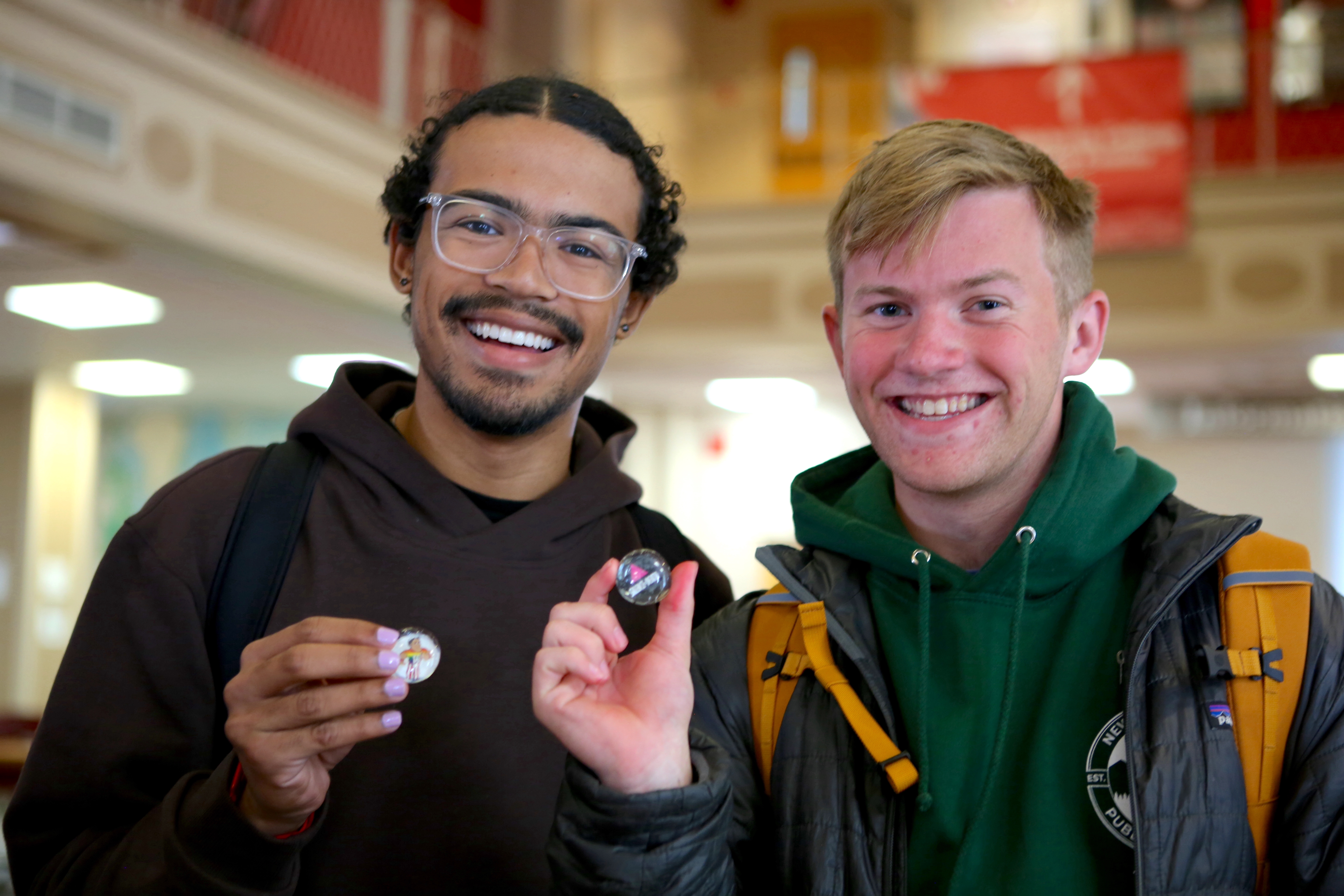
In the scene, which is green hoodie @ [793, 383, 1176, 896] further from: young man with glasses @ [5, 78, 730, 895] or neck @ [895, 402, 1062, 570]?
young man with glasses @ [5, 78, 730, 895]

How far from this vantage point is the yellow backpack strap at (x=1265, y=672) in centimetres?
139

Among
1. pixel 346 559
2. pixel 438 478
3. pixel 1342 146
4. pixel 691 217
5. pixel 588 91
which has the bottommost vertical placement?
pixel 346 559

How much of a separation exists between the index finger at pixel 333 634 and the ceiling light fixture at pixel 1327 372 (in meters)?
9.67

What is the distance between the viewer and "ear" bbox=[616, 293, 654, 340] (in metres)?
2.07

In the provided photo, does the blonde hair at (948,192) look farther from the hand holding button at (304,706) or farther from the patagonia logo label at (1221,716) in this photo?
the hand holding button at (304,706)

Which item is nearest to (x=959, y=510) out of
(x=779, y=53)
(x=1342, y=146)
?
(x=1342, y=146)

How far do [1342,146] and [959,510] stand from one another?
10356mm

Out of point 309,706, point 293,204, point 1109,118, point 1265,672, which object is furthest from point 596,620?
point 1109,118

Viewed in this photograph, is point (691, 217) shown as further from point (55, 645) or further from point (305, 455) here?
point (305, 455)

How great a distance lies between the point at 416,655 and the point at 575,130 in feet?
3.07

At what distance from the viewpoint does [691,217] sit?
988cm

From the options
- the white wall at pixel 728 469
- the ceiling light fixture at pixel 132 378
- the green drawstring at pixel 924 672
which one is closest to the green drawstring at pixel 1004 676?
the green drawstring at pixel 924 672

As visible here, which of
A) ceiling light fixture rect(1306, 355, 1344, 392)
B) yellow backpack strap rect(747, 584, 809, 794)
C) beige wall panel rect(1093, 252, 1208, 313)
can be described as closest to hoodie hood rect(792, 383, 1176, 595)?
yellow backpack strap rect(747, 584, 809, 794)

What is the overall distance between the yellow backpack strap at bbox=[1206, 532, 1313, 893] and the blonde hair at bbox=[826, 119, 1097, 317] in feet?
1.57
